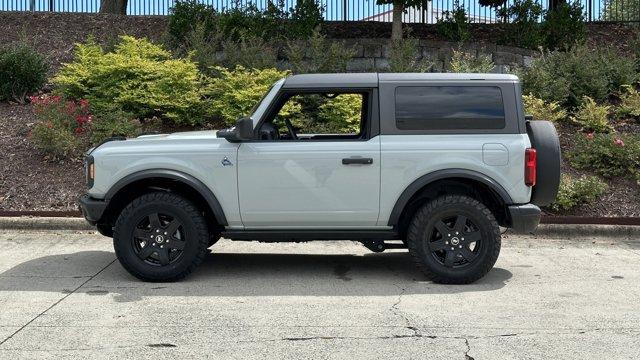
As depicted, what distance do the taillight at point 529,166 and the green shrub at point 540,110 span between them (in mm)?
5450

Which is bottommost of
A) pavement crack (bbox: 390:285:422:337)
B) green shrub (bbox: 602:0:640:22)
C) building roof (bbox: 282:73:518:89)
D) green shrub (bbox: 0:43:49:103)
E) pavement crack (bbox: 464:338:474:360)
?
pavement crack (bbox: 390:285:422:337)

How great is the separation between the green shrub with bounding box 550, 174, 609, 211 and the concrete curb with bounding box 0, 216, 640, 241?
55 centimetres

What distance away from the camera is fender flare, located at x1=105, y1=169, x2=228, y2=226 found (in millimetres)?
7234

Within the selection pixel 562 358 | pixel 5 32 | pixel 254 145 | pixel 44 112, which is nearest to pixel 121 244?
pixel 254 145

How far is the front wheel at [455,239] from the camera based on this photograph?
7.23 meters

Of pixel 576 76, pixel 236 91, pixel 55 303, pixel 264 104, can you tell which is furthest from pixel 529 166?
pixel 576 76

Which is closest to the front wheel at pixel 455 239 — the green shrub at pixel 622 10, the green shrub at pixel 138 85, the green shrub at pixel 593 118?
the green shrub at pixel 593 118

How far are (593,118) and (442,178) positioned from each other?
633 centimetres

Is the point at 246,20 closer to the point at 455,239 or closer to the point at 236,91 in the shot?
the point at 236,91

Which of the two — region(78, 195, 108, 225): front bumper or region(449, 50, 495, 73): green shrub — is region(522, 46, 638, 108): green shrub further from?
region(78, 195, 108, 225): front bumper

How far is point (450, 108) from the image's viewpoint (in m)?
7.38

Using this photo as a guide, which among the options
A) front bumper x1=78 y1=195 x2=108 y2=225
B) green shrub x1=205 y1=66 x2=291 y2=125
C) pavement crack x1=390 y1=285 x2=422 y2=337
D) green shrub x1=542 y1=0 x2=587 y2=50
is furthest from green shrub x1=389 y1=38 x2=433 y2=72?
front bumper x1=78 y1=195 x2=108 y2=225

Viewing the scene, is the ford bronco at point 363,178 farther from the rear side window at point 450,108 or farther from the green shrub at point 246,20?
the green shrub at point 246,20

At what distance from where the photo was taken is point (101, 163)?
7367 millimetres
